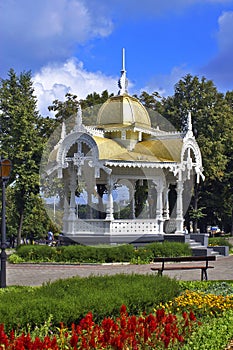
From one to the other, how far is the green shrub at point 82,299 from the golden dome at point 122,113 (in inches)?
621

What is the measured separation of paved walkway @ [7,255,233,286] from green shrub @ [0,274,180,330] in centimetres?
545

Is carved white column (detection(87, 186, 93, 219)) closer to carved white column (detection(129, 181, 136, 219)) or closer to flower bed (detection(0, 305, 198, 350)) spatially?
carved white column (detection(129, 181, 136, 219))

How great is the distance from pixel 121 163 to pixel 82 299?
15.0m

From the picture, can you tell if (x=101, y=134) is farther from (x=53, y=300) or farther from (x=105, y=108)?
(x=53, y=300)

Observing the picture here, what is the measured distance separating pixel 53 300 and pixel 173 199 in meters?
28.6

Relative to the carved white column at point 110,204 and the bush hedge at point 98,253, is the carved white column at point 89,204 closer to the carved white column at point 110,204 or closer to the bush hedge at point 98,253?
the carved white column at point 110,204

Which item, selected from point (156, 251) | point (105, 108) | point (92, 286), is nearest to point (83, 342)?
point (92, 286)

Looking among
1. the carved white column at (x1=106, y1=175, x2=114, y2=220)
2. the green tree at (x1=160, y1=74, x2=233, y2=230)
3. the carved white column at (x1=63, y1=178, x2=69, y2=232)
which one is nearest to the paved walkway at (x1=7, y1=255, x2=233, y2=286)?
the carved white column at (x1=106, y1=175, x2=114, y2=220)

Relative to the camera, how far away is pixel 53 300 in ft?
26.0

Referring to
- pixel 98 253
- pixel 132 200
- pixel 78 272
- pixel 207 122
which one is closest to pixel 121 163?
pixel 98 253

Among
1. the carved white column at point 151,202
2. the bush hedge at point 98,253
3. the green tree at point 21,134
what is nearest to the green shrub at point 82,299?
the bush hedge at point 98,253

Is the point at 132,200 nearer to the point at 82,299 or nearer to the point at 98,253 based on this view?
the point at 98,253

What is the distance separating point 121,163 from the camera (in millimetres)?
22984

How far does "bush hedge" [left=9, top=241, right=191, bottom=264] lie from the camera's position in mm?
20656
